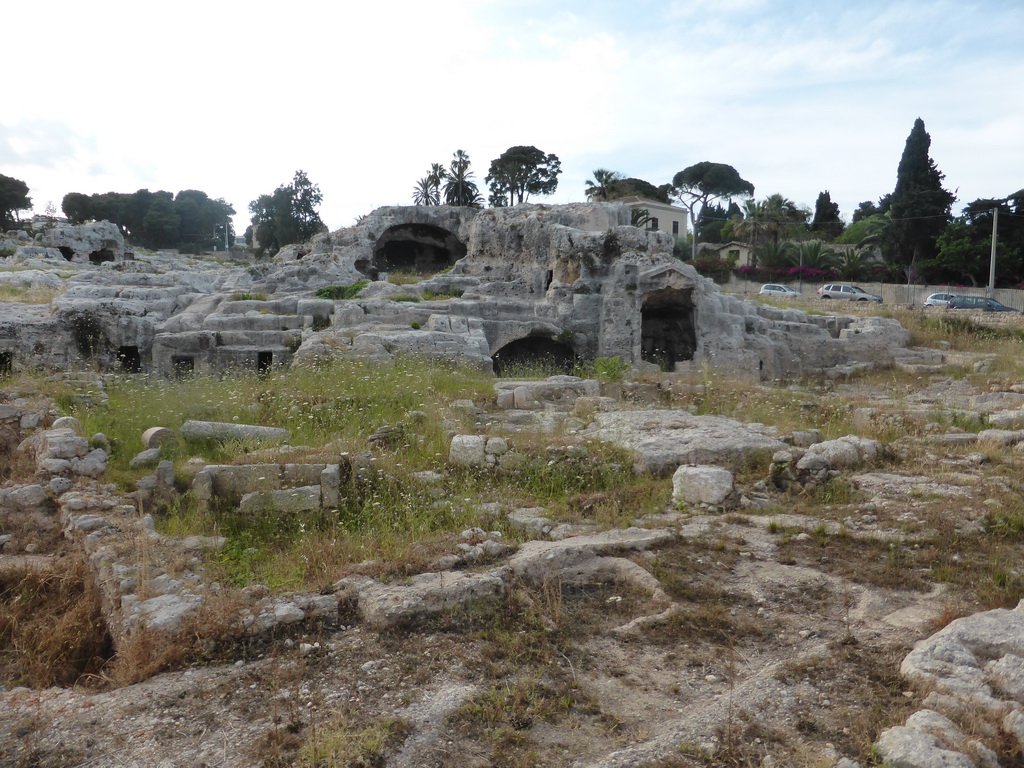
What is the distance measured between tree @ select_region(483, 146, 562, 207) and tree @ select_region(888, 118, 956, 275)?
66.3ft

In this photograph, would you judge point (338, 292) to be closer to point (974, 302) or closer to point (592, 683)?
point (592, 683)

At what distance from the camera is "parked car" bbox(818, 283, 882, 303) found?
94.4 feet

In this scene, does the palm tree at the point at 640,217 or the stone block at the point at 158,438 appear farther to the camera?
the palm tree at the point at 640,217

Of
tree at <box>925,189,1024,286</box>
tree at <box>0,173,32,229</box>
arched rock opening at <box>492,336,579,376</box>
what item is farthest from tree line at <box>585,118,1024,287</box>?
tree at <box>0,173,32,229</box>

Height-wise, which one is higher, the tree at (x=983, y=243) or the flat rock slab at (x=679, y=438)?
the tree at (x=983, y=243)

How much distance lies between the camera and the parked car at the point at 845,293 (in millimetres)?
28767

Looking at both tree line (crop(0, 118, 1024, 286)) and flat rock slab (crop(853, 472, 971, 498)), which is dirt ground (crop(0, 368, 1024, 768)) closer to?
flat rock slab (crop(853, 472, 971, 498))

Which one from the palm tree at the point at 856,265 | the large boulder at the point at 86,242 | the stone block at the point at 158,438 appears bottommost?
the stone block at the point at 158,438

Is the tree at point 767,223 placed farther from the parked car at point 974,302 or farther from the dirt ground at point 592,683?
the dirt ground at point 592,683

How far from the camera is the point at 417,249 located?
30000 mm

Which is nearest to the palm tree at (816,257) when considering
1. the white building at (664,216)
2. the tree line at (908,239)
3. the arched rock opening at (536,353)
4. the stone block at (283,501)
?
the tree line at (908,239)

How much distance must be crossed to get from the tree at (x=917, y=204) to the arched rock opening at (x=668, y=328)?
2386cm

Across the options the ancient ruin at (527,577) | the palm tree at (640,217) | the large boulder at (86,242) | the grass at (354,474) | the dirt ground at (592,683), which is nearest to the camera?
the dirt ground at (592,683)

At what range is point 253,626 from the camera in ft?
11.9
